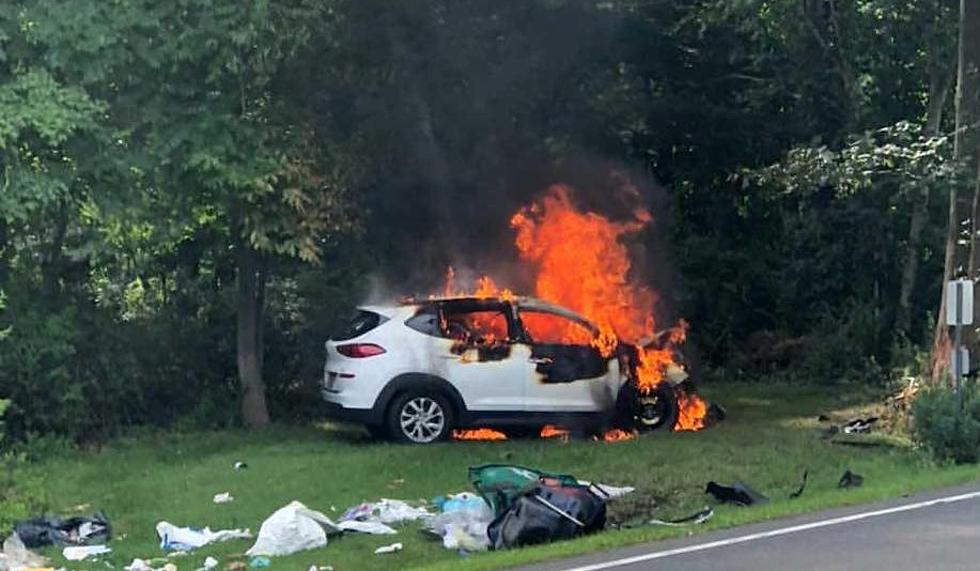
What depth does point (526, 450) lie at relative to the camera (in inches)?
591

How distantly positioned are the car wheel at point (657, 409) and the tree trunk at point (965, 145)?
124 inches

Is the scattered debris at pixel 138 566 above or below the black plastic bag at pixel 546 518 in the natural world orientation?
below

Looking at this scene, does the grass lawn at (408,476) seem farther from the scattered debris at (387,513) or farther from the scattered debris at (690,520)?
the scattered debris at (387,513)

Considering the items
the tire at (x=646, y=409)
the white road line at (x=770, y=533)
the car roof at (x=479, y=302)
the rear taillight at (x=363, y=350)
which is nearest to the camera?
the white road line at (x=770, y=533)

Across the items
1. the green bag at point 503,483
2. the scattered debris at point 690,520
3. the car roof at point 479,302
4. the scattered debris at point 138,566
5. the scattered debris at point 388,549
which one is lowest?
the scattered debris at point 138,566

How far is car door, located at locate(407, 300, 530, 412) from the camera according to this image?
15695mm

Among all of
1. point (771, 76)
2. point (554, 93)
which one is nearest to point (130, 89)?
point (554, 93)

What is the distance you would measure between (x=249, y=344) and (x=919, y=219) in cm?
1084

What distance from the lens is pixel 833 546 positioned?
10023 mm

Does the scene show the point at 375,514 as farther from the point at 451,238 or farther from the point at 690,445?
the point at 451,238

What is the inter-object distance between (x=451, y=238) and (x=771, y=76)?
775 centimetres

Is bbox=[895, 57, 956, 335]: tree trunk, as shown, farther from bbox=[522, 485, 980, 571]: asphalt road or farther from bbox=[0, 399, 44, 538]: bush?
bbox=[0, 399, 44, 538]: bush

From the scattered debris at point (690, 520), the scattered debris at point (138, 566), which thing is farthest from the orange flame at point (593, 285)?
the scattered debris at point (138, 566)

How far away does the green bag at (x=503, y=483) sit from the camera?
11172 millimetres
